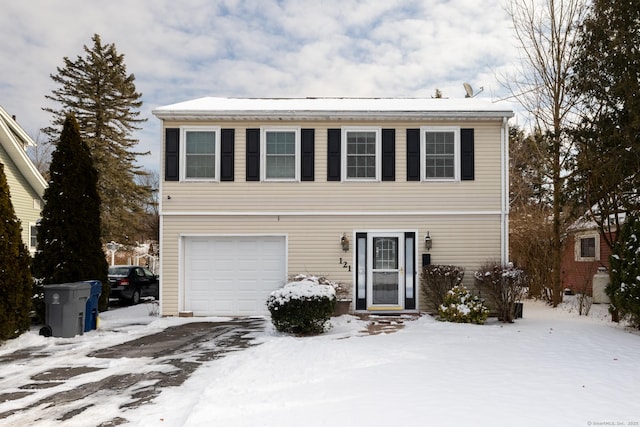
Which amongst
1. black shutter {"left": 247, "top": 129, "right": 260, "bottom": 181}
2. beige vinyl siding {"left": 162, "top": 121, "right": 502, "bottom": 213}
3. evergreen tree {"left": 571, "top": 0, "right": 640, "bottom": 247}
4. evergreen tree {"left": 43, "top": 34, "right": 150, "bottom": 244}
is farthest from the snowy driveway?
evergreen tree {"left": 43, "top": 34, "right": 150, "bottom": 244}

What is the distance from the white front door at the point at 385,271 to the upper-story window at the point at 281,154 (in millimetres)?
2638

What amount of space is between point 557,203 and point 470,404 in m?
10.0

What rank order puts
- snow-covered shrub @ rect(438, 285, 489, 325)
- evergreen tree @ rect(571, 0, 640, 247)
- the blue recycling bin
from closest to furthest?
evergreen tree @ rect(571, 0, 640, 247), the blue recycling bin, snow-covered shrub @ rect(438, 285, 489, 325)

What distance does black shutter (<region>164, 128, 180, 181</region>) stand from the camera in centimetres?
1217

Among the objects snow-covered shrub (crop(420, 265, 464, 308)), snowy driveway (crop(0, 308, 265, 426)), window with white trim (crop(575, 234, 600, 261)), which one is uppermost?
window with white trim (crop(575, 234, 600, 261))

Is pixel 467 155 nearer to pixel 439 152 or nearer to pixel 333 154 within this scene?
pixel 439 152

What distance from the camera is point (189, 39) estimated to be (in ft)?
44.4

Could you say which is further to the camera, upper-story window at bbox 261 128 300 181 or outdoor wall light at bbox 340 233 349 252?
upper-story window at bbox 261 128 300 181

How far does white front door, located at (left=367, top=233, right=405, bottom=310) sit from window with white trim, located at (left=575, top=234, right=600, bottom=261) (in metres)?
9.13

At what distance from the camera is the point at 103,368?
7086 millimetres

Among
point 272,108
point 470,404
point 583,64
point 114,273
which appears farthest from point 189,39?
point 470,404

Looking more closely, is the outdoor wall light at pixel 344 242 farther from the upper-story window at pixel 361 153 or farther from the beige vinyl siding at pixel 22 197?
the beige vinyl siding at pixel 22 197

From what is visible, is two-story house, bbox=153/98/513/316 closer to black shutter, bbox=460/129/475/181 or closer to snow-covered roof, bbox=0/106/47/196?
black shutter, bbox=460/129/475/181

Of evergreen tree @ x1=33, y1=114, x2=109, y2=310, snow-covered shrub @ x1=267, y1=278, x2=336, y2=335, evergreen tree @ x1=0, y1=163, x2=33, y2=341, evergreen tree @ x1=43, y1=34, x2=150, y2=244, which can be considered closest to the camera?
evergreen tree @ x1=0, y1=163, x2=33, y2=341
